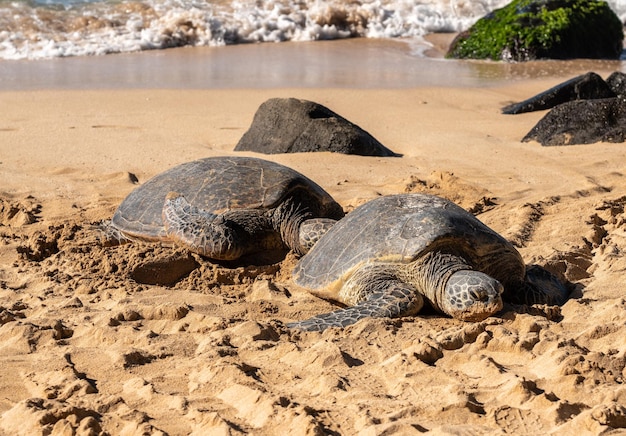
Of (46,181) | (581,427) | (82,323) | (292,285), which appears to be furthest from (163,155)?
(581,427)

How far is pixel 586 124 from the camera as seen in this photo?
7.93m

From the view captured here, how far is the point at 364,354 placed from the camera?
11.2 ft

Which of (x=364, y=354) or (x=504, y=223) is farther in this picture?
(x=504, y=223)

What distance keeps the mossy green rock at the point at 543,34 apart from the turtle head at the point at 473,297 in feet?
33.3

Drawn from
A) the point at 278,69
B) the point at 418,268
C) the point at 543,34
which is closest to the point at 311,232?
the point at 418,268

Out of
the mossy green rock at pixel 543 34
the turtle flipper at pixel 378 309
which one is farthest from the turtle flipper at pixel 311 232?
the mossy green rock at pixel 543 34

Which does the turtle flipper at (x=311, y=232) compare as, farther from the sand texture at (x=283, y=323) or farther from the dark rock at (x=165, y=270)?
the dark rock at (x=165, y=270)

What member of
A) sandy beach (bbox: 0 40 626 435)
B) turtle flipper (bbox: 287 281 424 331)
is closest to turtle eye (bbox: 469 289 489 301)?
sandy beach (bbox: 0 40 626 435)

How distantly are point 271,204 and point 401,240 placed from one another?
3.92ft

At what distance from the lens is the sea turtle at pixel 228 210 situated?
4855mm

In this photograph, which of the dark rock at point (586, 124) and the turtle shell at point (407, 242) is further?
the dark rock at point (586, 124)

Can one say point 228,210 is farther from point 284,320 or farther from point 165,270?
point 284,320

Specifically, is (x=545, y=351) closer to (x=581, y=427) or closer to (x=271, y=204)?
(x=581, y=427)

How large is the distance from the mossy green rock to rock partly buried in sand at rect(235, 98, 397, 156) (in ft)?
21.6
